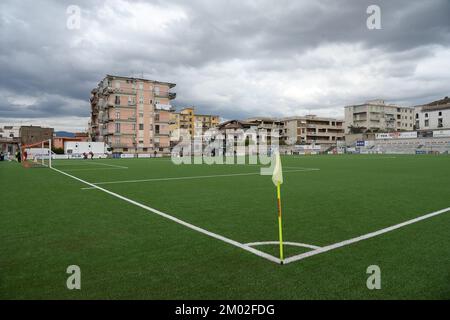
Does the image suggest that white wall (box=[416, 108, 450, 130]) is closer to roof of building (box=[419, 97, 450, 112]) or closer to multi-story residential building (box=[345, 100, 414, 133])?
roof of building (box=[419, 97, 450, 112])

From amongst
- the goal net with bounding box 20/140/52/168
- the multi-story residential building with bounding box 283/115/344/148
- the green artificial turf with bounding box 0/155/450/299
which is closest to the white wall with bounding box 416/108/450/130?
the multi-story residential building with bounding box 283/115/344/148

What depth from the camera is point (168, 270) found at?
175 inches

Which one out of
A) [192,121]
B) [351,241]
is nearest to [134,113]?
[192,121]

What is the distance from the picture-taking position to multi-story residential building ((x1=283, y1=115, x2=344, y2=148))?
4478 inches

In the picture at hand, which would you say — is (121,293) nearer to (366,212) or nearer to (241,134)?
(366,212)

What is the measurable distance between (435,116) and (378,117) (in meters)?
21.8

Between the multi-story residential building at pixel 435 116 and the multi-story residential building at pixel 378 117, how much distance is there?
539 inches

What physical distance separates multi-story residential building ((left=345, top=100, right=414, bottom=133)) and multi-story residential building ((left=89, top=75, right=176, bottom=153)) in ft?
209

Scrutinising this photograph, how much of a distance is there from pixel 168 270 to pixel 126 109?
73126mm

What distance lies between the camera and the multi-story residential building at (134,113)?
72.1 metres

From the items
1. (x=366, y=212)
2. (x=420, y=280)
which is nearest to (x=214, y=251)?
(x=420, y=280)

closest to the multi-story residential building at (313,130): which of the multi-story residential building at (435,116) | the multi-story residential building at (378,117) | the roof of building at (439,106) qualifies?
the multi-story residential building at (378,117)

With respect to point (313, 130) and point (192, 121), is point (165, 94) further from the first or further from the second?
point (313, 130)
